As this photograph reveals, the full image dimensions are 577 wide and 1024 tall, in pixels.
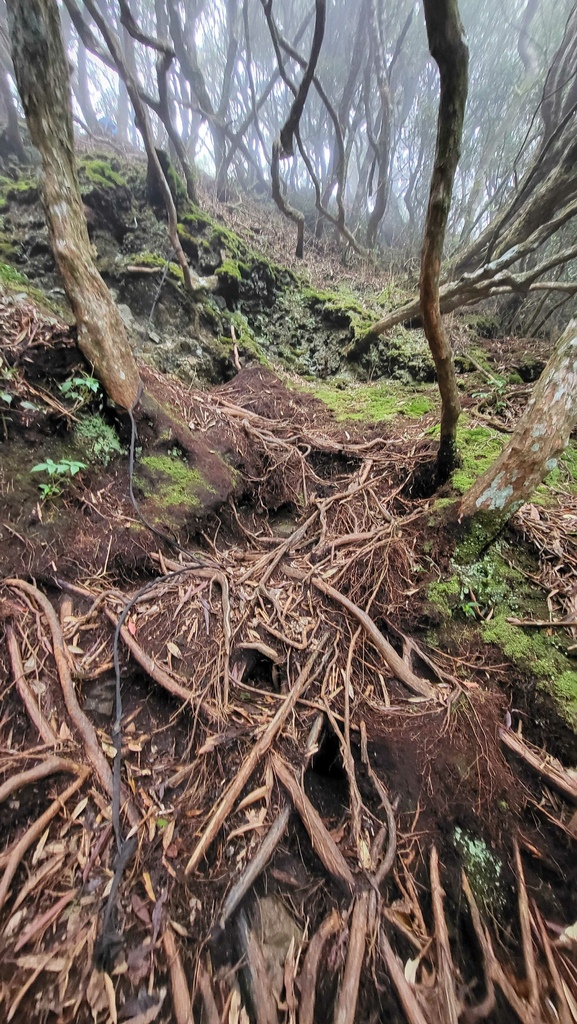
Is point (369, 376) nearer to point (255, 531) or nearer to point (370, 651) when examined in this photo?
point (255, 531)

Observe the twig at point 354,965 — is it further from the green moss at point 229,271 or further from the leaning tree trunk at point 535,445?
the green moss at point 229,271

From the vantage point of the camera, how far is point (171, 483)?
110 inches

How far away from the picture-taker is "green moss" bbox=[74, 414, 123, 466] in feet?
8.45

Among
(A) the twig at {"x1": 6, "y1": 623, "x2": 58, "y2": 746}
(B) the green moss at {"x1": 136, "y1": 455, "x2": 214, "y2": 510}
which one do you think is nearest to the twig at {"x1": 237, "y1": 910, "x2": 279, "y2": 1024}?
(A) the twig at {"x1": 6, "y1": 623, "x2": 58, "y2": 746}

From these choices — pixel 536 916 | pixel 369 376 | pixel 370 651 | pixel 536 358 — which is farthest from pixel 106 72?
pixel 536 916

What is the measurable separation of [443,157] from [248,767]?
3060mm

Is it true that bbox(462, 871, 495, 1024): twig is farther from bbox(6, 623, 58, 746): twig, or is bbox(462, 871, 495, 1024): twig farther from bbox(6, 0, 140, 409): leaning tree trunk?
bbox(6, 0, 140, 409): leaning tree trunk

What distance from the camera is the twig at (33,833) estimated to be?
4.18 ft

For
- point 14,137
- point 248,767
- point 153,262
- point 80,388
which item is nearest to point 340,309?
point 153,262

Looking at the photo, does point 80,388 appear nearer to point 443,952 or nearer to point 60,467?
point 60,467

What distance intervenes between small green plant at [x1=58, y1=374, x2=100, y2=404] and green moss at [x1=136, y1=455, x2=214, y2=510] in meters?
0.55

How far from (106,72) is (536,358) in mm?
20914

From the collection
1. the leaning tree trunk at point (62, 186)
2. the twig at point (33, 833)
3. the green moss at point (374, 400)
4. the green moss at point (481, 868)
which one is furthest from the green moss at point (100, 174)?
the green moss at point (481, 868)

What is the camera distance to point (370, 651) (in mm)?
2236
